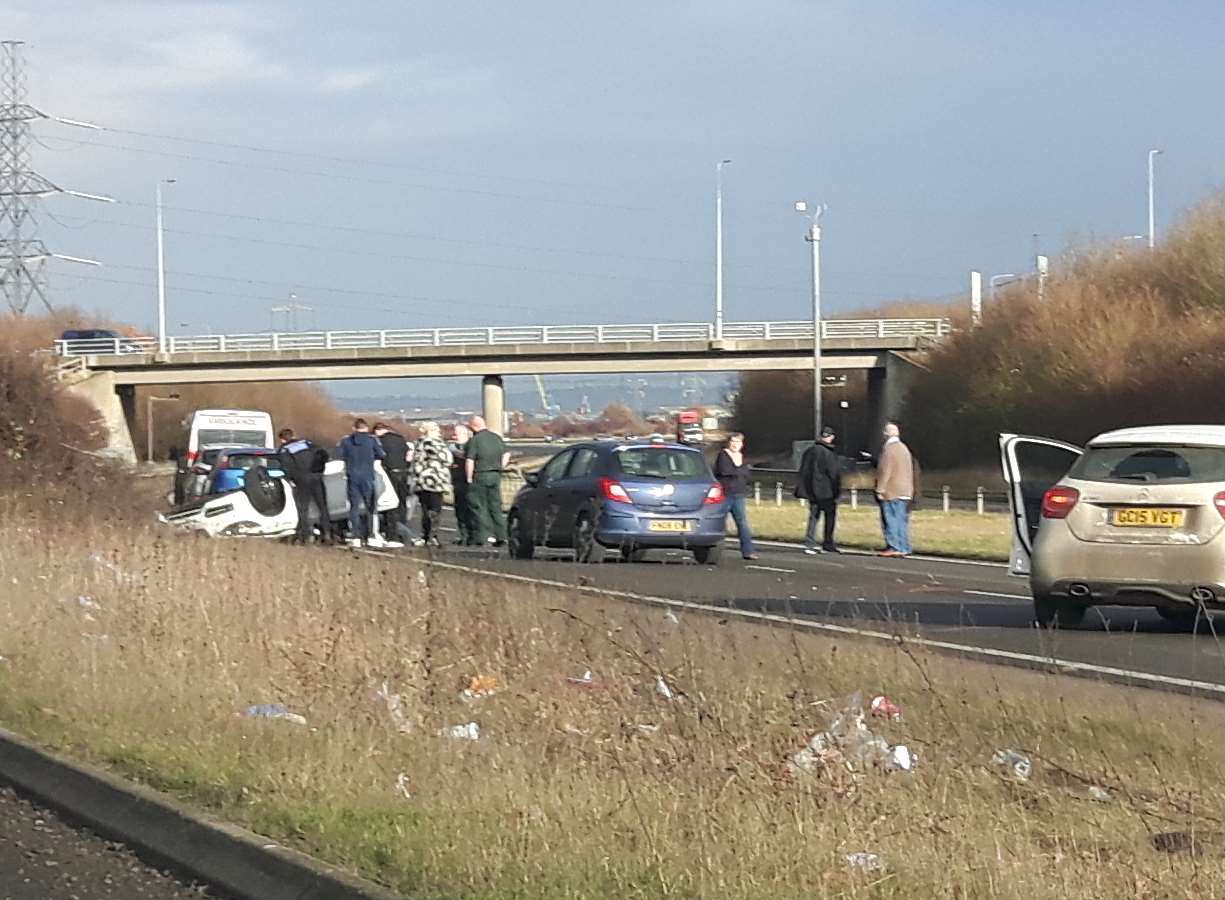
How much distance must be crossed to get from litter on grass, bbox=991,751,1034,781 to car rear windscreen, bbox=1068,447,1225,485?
6.34m

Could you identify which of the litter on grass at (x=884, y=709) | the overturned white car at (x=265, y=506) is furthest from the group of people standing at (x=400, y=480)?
the litter on grass at (x=884, y=709)

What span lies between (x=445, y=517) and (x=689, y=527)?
69.5 feet

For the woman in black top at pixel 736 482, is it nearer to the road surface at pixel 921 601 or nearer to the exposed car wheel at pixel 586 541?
the road surface at pixel 921 601

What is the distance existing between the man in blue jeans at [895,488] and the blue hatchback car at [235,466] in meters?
8.59

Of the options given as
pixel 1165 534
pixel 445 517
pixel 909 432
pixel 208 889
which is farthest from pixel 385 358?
pixel 208 889

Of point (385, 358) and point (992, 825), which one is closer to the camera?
point (992, 825)

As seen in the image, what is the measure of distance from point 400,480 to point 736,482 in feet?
15.2

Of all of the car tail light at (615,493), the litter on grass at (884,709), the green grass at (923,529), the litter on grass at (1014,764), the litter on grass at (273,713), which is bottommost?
the green grass at (923,529)

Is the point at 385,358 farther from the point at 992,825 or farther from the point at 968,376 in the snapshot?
the point at 992,825

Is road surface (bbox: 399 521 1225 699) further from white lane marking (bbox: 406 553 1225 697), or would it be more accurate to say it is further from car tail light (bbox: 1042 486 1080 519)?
car tail light (bbox: 1042 486 1080 519)

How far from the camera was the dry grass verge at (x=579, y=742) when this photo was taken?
642 centimetres

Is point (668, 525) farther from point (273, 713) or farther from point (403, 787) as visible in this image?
point (403, 787)

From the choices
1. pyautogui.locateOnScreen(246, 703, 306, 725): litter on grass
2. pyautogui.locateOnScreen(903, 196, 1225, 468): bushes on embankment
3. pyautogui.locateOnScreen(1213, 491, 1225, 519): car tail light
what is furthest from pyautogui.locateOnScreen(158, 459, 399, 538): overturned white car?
pyautogui.locateOnScreen(903, 196, 1225, 468): bushes on embankment

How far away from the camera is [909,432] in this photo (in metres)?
76.0
